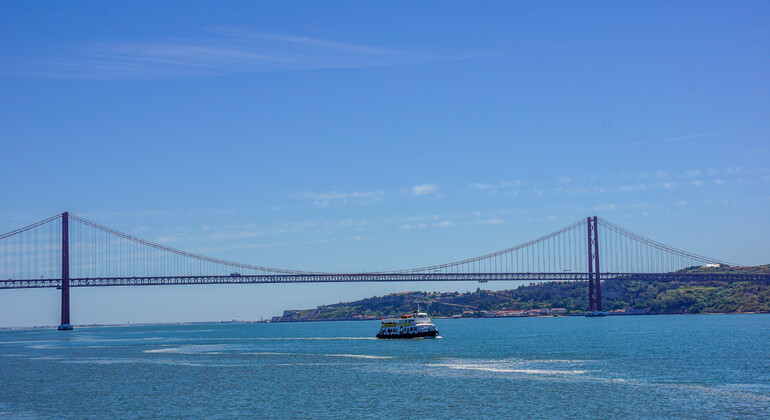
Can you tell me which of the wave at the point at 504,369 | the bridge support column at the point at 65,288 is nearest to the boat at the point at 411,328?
the wave at the point at 504,369

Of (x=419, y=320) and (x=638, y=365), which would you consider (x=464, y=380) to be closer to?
(x=638, y=365)

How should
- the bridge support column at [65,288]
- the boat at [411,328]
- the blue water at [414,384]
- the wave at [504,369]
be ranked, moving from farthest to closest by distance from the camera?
1. the bridge support column at [65,288]
2. the boat at [411,328]
3. the wave at [504,369]
4. the blue water at [414,384]

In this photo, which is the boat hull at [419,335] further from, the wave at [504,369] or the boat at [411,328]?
the wave at [504,369]

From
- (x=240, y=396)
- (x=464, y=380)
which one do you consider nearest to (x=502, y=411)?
(x=464, y=380)

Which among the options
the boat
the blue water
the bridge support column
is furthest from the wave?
the bridge support column

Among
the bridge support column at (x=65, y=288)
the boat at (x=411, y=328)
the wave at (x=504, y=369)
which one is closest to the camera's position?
the wave at (x=504, y=369)

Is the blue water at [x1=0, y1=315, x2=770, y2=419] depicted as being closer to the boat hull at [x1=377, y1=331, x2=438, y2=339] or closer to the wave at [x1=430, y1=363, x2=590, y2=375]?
the wave at [x1=430, y1=363, x2=590, y2=375]

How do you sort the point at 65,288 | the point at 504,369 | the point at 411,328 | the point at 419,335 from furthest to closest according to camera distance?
the point at 65,288, the point at 419,335, the point at 411,328, the point at 504,369

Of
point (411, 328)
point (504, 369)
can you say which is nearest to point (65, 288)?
point (411, 328)

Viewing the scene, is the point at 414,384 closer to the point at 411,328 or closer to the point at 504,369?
the point at 504,369
